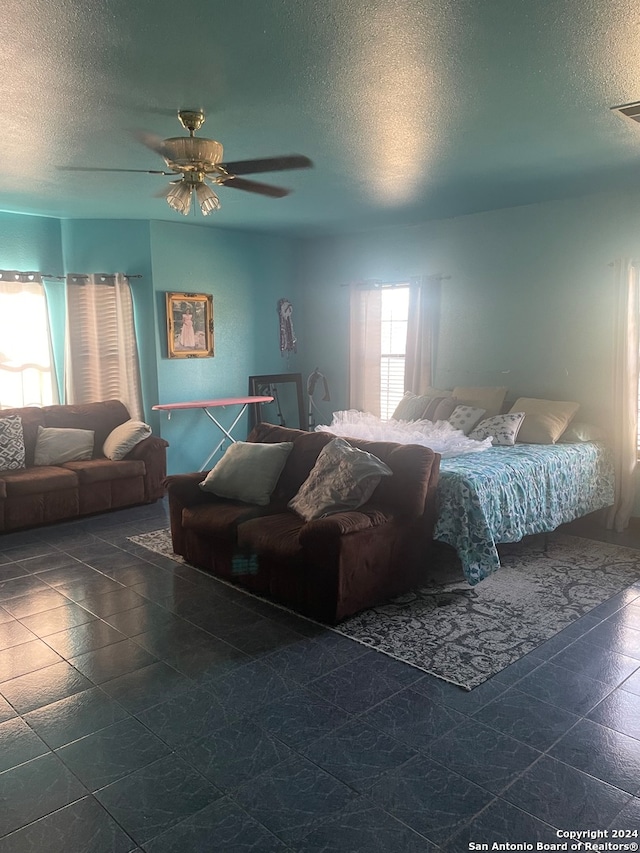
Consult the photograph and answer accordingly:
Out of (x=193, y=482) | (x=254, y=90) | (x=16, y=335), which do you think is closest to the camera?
(x=254, y=90)

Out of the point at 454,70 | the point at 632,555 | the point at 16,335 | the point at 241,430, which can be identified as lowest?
the point at 632,555

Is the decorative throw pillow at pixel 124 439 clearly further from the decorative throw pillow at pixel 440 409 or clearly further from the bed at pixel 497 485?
the decorative throw pillow at pixel 440 409

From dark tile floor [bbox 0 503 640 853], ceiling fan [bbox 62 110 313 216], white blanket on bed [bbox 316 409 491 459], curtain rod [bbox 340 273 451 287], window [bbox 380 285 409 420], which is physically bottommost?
dark tile floor [bbox 0 503 640 853]

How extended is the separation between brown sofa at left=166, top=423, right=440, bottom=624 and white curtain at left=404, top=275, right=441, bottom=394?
2.22 m

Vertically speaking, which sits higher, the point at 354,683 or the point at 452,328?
the point at 452,328

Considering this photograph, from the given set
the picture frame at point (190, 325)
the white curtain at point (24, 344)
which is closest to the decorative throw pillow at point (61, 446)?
the white curtain at point (24, 344)

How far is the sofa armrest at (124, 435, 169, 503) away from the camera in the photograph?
5.48 m

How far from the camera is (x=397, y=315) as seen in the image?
6.27 metres

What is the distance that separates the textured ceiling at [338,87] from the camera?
2098 mm

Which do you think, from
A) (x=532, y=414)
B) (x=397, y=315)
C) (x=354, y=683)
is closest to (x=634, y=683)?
(x=354, y=683)

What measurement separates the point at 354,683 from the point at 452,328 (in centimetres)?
388

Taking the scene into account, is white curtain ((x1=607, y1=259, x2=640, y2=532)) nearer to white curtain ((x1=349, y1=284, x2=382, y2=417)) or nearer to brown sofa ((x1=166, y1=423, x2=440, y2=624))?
brown sofa ((x1=166, y1=423, x2=440, y2=624))

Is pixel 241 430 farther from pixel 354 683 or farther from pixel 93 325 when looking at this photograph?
pixel 354 683

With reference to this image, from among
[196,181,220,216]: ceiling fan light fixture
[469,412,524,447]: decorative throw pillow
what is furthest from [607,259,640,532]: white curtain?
[196,181,220,216]: ceiling fan light fixture
